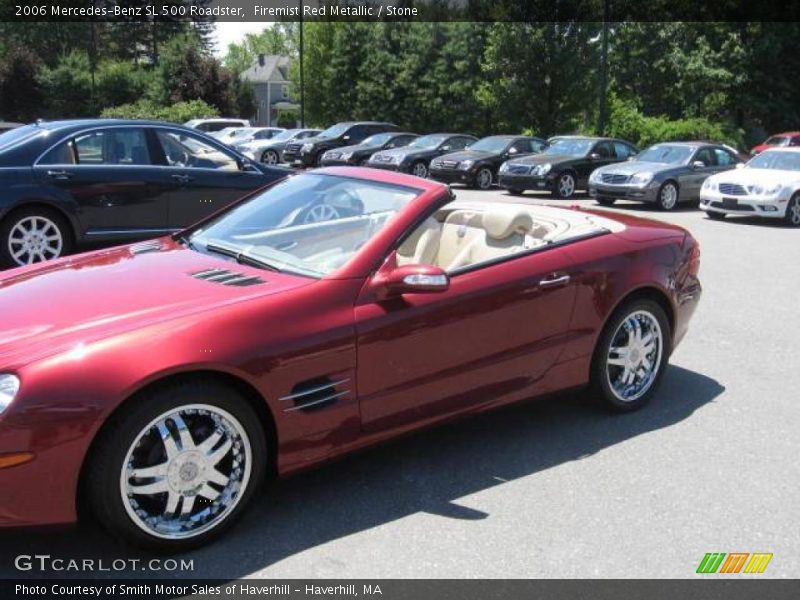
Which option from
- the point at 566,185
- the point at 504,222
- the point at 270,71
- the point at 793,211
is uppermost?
the point at 270,71

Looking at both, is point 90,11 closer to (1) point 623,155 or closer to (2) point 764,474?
(1) point 623,155

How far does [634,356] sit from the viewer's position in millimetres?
4812

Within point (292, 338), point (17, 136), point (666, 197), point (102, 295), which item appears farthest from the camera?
point (666, 197)

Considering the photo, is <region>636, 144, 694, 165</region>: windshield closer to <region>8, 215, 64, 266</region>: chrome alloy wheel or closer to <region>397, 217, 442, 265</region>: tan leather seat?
<region>8, 215, 64, 266</region>: chrome alloy wheel

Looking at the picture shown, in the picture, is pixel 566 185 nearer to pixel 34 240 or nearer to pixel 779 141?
pixel 779 141

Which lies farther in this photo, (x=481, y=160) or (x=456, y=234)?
(x=481, y=160)

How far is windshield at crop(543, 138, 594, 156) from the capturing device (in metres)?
20.1

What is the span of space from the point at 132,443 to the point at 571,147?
18.7 m

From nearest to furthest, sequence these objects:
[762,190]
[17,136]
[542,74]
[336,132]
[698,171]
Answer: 1. [17,136]
2. [762,190]
3. [698,171]
4. [336,132]
5. [542,74]

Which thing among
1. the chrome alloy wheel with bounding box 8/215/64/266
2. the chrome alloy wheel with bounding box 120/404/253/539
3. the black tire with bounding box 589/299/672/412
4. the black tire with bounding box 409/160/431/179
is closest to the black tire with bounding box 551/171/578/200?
the black tire with bounding box 409/160/431/179

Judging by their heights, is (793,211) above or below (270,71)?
below

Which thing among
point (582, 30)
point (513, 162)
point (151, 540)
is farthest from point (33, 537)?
point (582, 30)

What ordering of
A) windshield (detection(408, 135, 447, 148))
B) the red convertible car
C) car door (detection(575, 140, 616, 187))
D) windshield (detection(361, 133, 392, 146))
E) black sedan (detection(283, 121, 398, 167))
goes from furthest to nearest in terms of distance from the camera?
black sedan (detection(283, 121, 398, 167))
windshield (detection(361, 133, 392, 146))
windshield (detection(408, 135, 447, 148))
car door (detection(575, 140, 616, 187))
the red convertible car

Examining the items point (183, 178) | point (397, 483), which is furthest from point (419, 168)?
point (397, 483)
